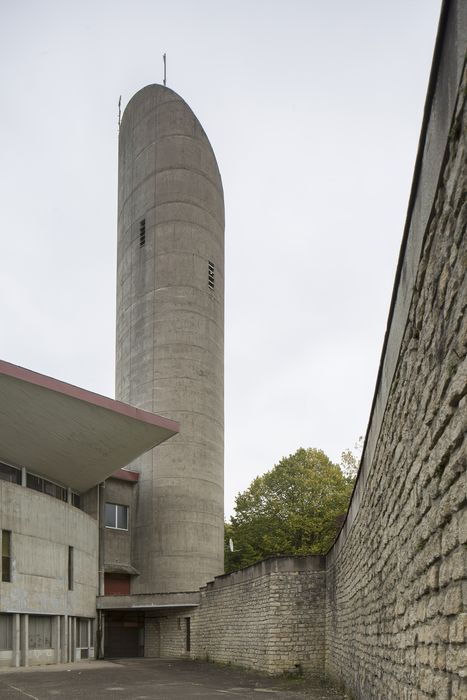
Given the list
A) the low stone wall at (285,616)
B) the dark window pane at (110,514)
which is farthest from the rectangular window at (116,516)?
the low stone wall at (285,616)

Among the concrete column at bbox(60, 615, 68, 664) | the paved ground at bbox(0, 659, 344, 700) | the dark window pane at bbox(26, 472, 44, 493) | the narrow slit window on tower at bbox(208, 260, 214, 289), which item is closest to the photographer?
the paved ground at bbox(0, 659, 344, 700)

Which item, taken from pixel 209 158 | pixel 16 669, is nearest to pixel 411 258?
pixel 16 669

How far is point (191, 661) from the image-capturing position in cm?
2912

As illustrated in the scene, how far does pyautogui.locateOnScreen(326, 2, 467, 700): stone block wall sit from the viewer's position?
154 inches

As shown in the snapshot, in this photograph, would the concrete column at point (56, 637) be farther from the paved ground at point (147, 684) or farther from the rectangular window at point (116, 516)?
the rectangular window at point (116, 516)

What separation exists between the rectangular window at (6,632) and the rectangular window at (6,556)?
118cm

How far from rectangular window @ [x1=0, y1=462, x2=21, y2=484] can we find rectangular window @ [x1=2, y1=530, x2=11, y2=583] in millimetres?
1795

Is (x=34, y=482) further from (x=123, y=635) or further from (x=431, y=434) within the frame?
(x=431, y=434)

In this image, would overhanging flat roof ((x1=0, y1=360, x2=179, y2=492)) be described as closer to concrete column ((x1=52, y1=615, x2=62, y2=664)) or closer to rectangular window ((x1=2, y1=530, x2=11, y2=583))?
rectangular window ((x1=2, y1=530, x2=11, y2=583))

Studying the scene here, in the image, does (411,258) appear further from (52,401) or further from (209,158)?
(209,158)

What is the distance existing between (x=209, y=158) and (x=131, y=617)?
81.5ft

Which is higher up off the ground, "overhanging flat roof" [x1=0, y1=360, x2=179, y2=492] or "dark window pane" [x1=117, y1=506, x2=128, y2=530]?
"overhanging flat roof" [x1=0, y1=360, x2=179, y2=492]

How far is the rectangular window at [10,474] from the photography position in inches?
999

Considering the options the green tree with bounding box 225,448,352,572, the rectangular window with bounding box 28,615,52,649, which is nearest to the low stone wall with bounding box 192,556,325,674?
the rectangular window with bounding box 28,615,52,649
